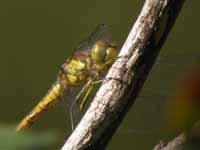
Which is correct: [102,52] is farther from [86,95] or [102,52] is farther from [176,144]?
[176,144]

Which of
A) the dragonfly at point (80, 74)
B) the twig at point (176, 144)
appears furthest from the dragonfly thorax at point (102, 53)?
the twig at point (176, 144)

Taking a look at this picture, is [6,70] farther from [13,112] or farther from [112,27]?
[112,27]

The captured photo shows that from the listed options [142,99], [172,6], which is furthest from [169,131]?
[172,6]

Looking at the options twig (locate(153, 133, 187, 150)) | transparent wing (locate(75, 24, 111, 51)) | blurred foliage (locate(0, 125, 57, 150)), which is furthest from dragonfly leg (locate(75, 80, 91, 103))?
blurred foliage (locate(0, 125, 57, 150))

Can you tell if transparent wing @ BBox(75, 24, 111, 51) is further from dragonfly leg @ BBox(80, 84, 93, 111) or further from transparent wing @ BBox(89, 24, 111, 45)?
dragonfly leg @ BBox(80, 84, 93, 111)

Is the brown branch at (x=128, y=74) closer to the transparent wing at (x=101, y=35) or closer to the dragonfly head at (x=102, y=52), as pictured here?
the dragonfly head at (x=102, y=52)

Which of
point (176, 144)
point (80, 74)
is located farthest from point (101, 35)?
point (176, 144)
